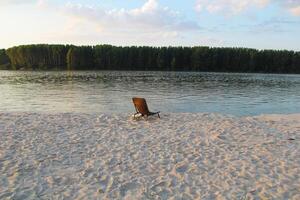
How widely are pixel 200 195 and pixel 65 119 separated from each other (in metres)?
11.4

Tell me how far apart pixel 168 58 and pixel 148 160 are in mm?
125551

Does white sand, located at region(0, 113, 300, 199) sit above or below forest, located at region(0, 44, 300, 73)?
below

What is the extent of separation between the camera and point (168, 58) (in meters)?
135

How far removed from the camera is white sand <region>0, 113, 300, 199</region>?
8.41m

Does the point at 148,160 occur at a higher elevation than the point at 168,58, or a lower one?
lower

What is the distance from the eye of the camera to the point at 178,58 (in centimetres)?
13475

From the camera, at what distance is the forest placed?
435 ft

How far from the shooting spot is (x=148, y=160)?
10.8m

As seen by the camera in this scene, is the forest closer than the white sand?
No

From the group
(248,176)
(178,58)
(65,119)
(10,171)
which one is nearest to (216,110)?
(65,119)

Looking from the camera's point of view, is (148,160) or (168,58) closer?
(148,160)

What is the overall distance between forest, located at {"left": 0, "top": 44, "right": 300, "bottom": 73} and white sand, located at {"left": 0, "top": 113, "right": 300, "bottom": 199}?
118 m

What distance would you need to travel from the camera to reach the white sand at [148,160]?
841cm

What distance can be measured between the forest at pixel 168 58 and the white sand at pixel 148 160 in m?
118
